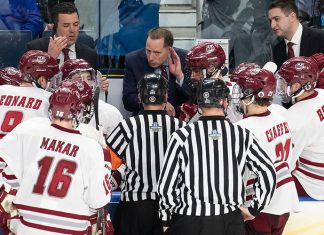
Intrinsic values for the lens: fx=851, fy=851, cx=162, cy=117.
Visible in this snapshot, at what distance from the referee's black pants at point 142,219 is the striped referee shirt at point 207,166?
464 millimetres

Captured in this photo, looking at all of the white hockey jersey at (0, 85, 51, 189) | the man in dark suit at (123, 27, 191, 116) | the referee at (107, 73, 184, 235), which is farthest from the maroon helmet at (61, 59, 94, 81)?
the man in dark suit at (123, 27, 191, 116)

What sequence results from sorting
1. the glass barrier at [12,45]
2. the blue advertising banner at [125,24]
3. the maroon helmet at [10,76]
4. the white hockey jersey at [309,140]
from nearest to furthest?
the white hockey jersey at [309,140] → the maroon helmet at [10,76] → the glass barrier at [12,45] → the blue advertising banner at [125,24]

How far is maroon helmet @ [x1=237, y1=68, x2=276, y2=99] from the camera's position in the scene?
4.48m

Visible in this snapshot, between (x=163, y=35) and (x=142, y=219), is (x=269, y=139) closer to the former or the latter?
(x=142, y=219)

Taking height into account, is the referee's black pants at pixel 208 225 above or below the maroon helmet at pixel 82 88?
below

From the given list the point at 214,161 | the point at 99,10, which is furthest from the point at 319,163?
the point at 99,10

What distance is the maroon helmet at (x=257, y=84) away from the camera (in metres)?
4.48

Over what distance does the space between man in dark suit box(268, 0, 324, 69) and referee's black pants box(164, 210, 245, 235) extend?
213 centimetres

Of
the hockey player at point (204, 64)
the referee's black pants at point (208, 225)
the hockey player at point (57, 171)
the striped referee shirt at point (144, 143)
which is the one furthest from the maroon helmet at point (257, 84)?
the hockey player at point (57, 171)

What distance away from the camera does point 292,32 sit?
239 inches

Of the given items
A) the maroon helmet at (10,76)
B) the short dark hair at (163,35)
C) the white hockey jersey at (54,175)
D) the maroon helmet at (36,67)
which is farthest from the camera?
the short dark hair at (163,35)

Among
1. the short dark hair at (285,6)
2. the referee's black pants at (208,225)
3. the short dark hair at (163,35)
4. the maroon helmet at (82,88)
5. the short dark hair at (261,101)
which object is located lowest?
the referee's black pants at (208,225)

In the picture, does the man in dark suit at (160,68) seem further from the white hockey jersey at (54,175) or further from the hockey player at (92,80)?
the white hockey jersey at (54,175)

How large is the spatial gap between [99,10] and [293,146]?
2381mm
